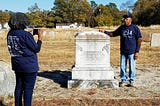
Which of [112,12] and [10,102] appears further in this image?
[112,12]

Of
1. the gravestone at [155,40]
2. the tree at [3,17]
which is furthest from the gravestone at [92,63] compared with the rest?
the tree at [3,17]

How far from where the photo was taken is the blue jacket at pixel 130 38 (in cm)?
959

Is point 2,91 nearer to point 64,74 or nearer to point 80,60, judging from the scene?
point 80,60

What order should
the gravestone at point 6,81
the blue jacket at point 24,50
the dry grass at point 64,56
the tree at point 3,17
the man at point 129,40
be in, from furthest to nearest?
the tree at point 3,17 < the dry grass at point 64,56 < the man at point 129,40 < the gravestone at point 6,81 < the blue jacket at point 24,50

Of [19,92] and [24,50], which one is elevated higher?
[24,50]

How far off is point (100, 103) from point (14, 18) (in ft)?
9.65

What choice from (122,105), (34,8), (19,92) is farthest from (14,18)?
(34,8)

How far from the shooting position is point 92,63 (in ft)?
32.9

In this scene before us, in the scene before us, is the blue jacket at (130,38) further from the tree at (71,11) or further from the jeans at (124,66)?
the tree at (71,11)

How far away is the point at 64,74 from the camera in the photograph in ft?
40.7

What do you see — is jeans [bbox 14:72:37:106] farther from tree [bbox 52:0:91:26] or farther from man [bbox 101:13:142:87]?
tree [bbox 52:0:91:26]

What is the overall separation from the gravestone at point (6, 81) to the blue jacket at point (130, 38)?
2.91m

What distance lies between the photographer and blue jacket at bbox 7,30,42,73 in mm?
6043

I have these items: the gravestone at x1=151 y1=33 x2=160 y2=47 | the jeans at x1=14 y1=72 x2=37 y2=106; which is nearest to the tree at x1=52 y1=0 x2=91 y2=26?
the gravestone at x1=151 y1=33 x2=160 y2=47
